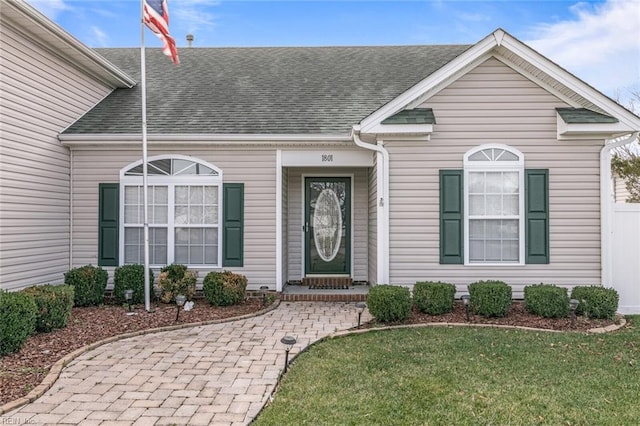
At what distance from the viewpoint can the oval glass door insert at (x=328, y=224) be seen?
9.70 meters

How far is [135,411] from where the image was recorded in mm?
3684

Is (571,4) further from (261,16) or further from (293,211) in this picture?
(293,211)

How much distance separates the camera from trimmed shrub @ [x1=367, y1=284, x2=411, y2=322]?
6422mm

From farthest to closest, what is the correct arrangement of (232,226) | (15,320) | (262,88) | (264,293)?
(262,88) < (232,226) < (264,293) < (15,320)

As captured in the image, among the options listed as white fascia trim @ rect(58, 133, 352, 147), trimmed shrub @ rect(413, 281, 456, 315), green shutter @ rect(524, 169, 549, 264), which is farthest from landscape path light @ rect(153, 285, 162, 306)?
green shutter @ rect(524, 169, 549, 264)

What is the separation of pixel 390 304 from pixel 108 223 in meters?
5.57

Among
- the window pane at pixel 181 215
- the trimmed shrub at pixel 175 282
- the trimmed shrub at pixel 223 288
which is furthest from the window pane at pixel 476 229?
the window pane at pixel 181 215

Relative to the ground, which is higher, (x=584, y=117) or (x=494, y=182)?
(x=584, y=117)

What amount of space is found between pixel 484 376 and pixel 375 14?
1059 cm

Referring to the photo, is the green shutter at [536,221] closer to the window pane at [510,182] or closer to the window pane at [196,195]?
the window pane at [510,182]

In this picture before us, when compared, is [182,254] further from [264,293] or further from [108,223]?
[264,293]

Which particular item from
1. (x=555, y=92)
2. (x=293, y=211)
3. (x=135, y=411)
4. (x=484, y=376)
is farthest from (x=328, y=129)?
(x=135, y=411)

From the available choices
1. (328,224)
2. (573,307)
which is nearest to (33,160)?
(328,224)

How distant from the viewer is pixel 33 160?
748 centimetres
